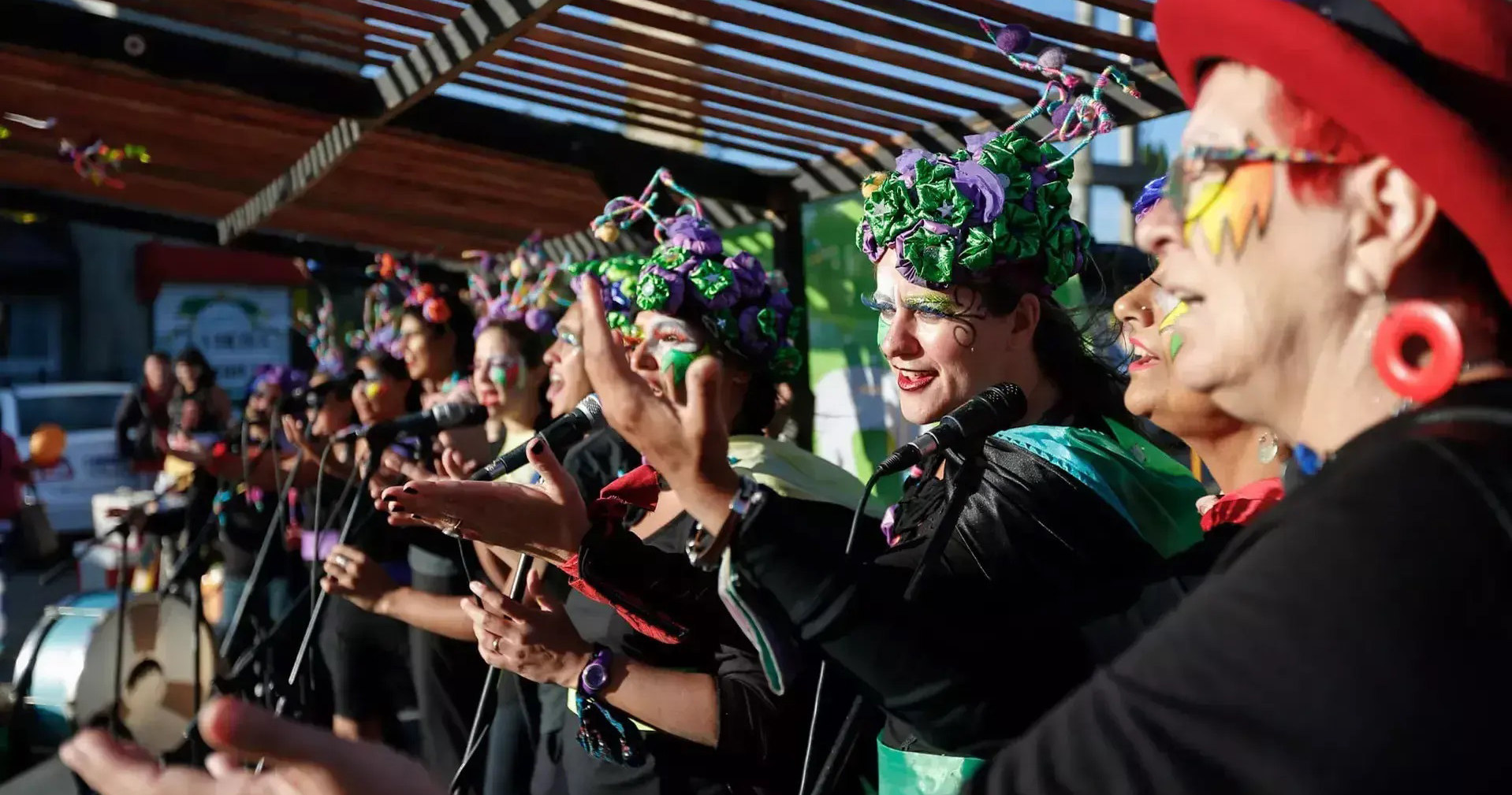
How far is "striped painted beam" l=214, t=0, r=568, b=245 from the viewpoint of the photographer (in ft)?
14.2

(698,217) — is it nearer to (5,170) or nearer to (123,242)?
(5,170)

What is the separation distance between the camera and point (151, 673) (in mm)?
4000

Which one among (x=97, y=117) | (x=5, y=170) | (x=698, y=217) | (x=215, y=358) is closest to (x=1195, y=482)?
(x=698, y=217)

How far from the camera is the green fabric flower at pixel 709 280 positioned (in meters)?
3.08

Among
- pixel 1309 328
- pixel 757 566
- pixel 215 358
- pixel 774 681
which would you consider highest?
pixel 1309 328

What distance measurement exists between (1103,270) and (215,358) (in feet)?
64.7

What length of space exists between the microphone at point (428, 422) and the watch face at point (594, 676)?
4.74ft

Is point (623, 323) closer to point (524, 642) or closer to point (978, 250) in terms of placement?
point (524, 642)

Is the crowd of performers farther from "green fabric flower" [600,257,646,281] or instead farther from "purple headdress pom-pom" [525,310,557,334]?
"purple headdress pom-pom" [525,310,557,334]

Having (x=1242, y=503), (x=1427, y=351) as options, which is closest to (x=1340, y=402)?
(x=1427, y=351)

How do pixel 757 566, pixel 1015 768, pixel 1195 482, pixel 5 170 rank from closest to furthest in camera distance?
pixel 1015 768, pixel 757 566, pixel 1195 482, pixel 5 170

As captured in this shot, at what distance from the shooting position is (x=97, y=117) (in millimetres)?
7656

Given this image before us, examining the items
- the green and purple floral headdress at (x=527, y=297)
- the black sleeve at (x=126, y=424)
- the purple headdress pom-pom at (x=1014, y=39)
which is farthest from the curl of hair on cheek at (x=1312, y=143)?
the black sleeve at (x=126, y=424)

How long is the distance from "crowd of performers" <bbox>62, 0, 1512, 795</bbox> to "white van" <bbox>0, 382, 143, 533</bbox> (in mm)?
11324
